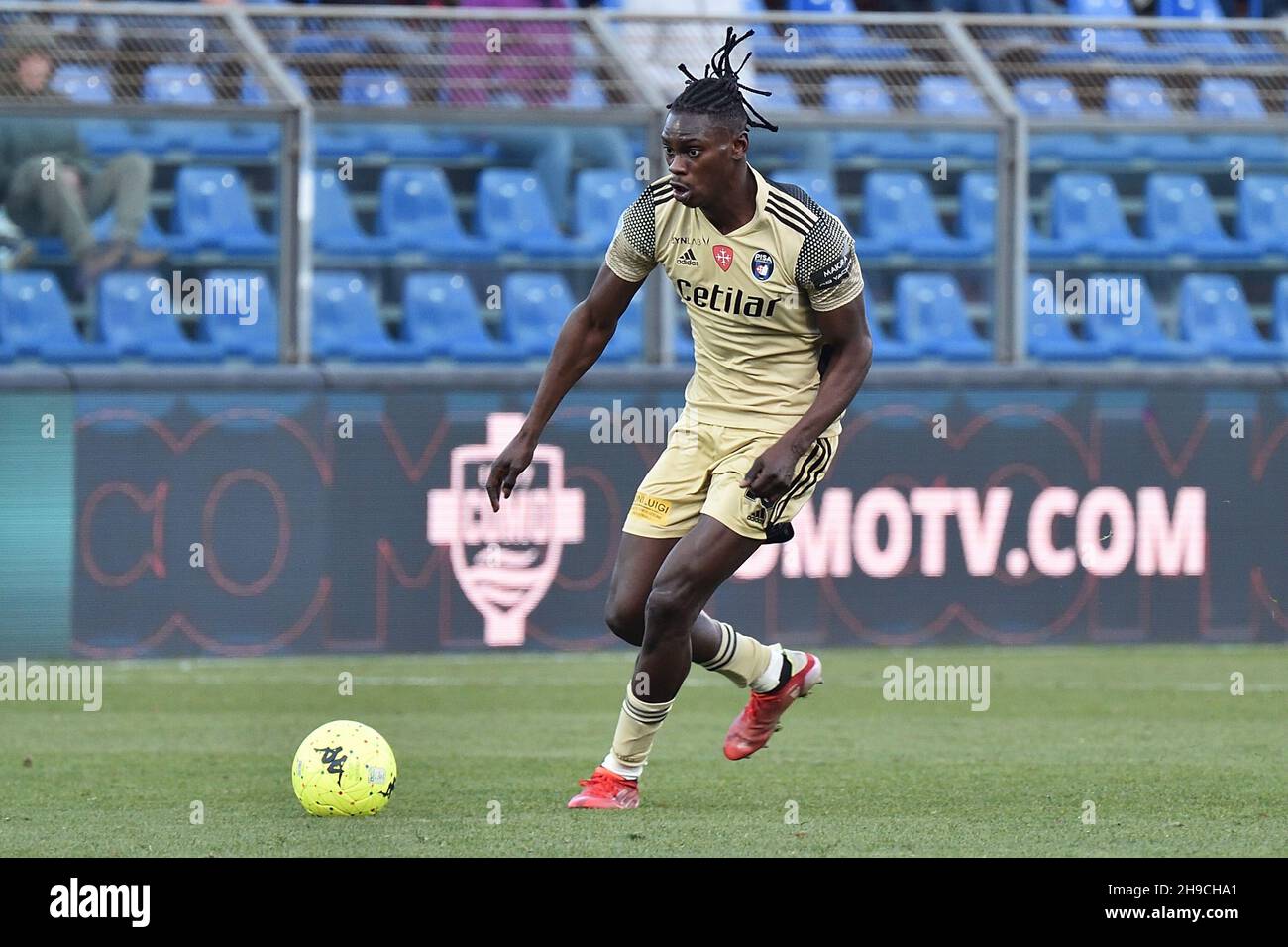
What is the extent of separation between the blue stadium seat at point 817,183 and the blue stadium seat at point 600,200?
0.92 metres

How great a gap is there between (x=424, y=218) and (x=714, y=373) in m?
6.40

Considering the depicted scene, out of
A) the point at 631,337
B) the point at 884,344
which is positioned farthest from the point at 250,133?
the point at 884,344

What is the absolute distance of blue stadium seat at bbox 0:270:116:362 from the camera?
40.0 feet

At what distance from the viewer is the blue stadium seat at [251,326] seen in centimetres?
1241

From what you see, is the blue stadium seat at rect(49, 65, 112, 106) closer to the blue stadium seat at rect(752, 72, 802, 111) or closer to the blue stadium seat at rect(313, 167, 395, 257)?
the blue stadium seat at rect(313, 167, 395, 257)

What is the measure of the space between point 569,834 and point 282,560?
18.8ft

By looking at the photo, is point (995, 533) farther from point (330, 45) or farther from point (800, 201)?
point (800, 201)

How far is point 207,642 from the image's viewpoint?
11.6 metres

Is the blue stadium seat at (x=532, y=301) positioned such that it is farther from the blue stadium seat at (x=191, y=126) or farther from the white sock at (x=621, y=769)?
the white sock at (x=621, y=769)

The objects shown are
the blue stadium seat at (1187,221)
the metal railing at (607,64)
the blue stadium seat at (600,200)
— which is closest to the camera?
the metal railing at (607,64)

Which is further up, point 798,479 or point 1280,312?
point 1280,312

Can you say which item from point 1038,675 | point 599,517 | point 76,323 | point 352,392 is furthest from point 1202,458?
point 76,323

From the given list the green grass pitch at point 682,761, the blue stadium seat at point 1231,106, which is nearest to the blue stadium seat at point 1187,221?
the blue stadium seat at point 1231,106

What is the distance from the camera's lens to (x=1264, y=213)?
14125 millimetres
